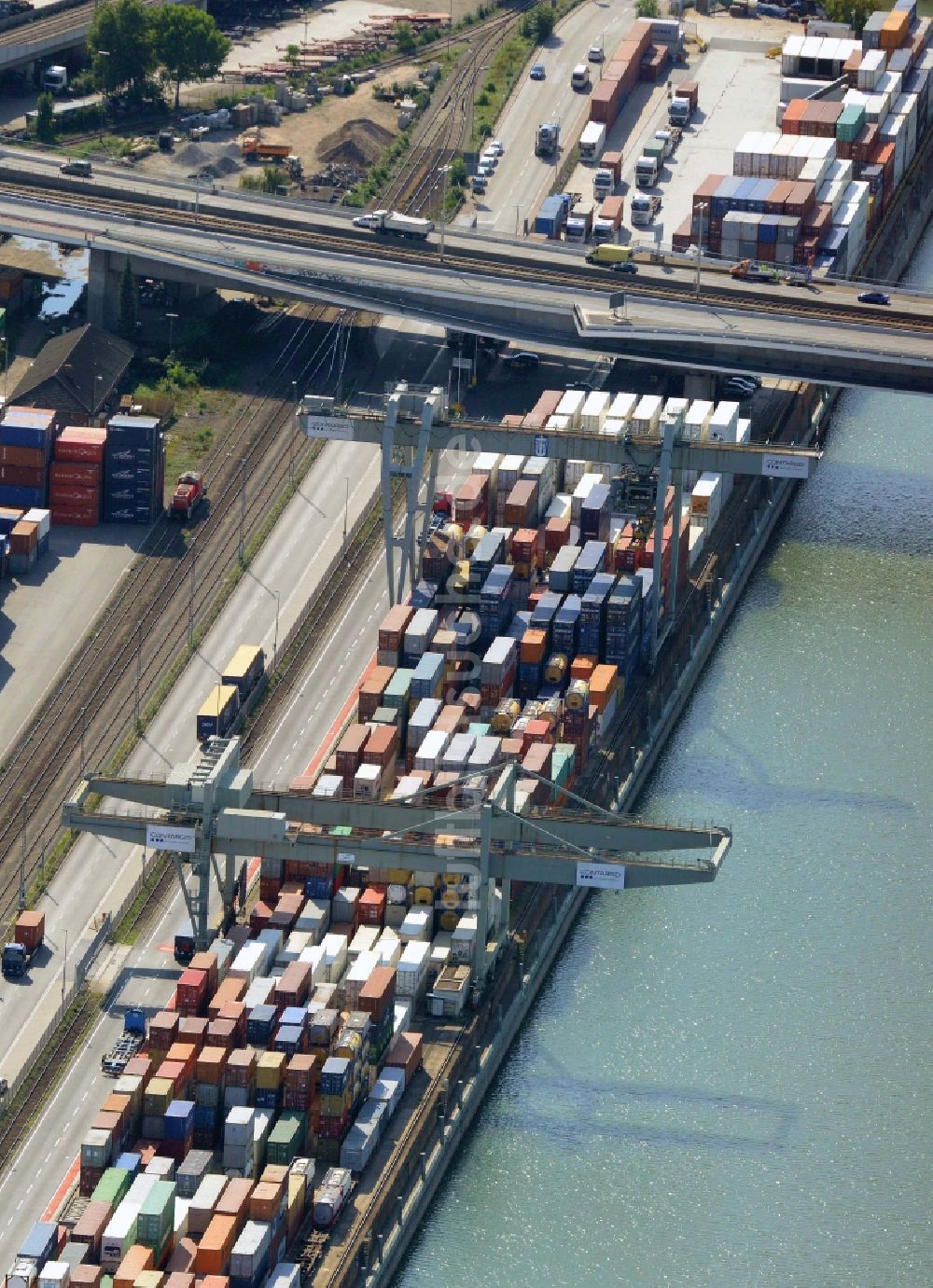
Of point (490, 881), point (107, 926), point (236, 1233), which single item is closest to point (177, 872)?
point (107, 926)

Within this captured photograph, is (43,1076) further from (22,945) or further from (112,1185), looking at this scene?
(112,1185)

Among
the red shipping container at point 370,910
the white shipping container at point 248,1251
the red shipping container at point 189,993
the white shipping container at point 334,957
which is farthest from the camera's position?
the red shipping container at point 370,910

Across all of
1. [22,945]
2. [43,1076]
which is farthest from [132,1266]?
[22,945]

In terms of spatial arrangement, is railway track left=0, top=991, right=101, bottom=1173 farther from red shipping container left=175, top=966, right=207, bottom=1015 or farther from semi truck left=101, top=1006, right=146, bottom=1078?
red shipping container left=175, top=966, right=207, bottom=1015

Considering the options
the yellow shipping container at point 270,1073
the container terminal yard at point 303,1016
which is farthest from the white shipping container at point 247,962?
the yellow shipping container at point 270,1073

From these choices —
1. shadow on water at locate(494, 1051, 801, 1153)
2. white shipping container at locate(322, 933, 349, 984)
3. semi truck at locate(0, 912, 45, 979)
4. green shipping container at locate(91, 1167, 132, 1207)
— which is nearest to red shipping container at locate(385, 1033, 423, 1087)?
white shipping container at locate(322, 933, 349, 984)

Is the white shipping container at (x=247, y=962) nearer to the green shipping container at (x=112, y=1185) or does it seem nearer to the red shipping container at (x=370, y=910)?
the red shipping container at (x=370, y=910)

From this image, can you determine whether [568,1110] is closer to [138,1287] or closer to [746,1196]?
[746,1196]

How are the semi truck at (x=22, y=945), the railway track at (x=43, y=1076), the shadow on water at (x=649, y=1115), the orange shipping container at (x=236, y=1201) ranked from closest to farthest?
the orange shipping container at (x=236, y=1201) < the railway track at (x=43, y=1076) < the shadow on water at (x=649, y=1115) < the semi truck at (x=22, y=945)
